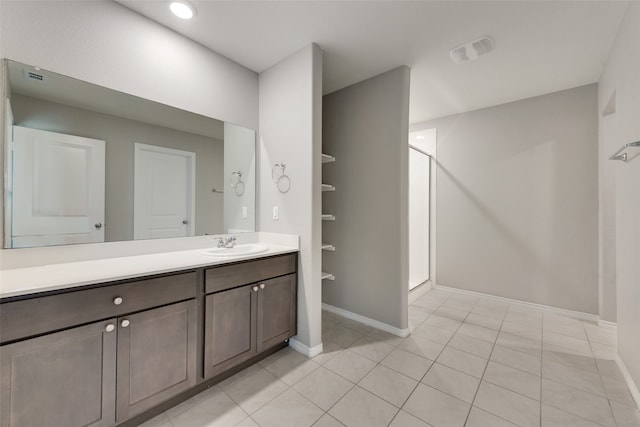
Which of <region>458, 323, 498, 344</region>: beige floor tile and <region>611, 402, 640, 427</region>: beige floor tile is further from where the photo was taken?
<region>458, 323, 498, 344</region>: beige floor tile

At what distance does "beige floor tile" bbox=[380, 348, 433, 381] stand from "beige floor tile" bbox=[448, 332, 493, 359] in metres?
0.41

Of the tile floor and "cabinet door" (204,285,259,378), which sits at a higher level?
"cabinet door" (204,285,259,378)

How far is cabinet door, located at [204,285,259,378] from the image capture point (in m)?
1.57

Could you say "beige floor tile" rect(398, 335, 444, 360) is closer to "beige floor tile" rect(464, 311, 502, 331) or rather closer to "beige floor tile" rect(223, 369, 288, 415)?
"beige floor tile" rect(464, 311, 502, 331)

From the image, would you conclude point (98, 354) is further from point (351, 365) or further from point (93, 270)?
point (351, 365)

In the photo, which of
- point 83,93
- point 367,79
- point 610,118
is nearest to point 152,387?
point 83,93

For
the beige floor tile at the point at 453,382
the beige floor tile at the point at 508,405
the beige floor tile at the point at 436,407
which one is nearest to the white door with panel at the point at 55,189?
the beige floor tile at the point at 436,407

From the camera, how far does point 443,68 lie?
2.40 m

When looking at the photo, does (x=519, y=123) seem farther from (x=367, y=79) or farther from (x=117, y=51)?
(x=117, y=51)

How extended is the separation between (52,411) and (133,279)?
0.58m

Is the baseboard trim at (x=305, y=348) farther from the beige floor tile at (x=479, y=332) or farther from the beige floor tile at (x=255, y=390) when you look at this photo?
the beige floor tile at (x=479, y=332)

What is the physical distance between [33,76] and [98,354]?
153cm

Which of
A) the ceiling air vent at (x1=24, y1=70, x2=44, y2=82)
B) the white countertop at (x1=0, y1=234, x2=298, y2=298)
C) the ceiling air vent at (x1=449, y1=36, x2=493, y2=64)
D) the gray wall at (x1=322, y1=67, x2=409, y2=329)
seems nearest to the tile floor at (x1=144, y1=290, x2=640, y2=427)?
the gray wall at (x1=322, y1=67, x2=409, y2=329)

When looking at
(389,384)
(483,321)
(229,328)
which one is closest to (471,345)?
(483,321)
